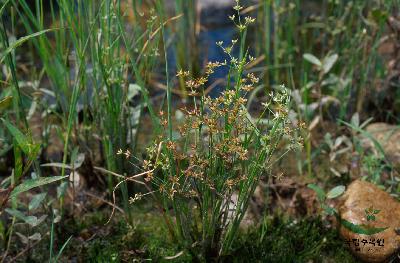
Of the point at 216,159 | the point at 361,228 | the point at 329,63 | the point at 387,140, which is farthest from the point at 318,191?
the point at 329,63

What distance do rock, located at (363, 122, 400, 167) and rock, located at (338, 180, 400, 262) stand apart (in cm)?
38

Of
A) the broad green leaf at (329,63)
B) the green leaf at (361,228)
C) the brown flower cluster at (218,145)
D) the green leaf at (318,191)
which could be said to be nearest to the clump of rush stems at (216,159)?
the brown flower cluster at (218,145)

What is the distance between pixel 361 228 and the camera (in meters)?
1.73

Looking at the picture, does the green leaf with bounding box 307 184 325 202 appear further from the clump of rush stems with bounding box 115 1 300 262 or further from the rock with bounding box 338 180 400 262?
the clump of rush stems with bounding box 115 1 300 262

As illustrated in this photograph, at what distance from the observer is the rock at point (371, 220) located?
1733mm

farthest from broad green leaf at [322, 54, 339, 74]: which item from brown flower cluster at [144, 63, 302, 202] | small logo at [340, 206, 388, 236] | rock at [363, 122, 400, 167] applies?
brown flower cluster at [144, 63, 302, 202]

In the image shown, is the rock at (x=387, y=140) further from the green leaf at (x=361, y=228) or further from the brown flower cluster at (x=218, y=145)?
the brown flower cluster at (x=218, y=145)

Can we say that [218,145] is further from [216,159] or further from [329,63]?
[329,63]

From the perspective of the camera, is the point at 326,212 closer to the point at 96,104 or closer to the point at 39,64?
the point at 96,104

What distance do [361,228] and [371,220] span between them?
0.07 metres

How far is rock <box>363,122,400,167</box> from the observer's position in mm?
2252

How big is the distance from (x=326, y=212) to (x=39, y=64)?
2.04 m

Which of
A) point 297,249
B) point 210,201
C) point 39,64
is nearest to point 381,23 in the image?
point 297,249

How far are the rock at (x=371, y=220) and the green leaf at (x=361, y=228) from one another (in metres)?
0.02
